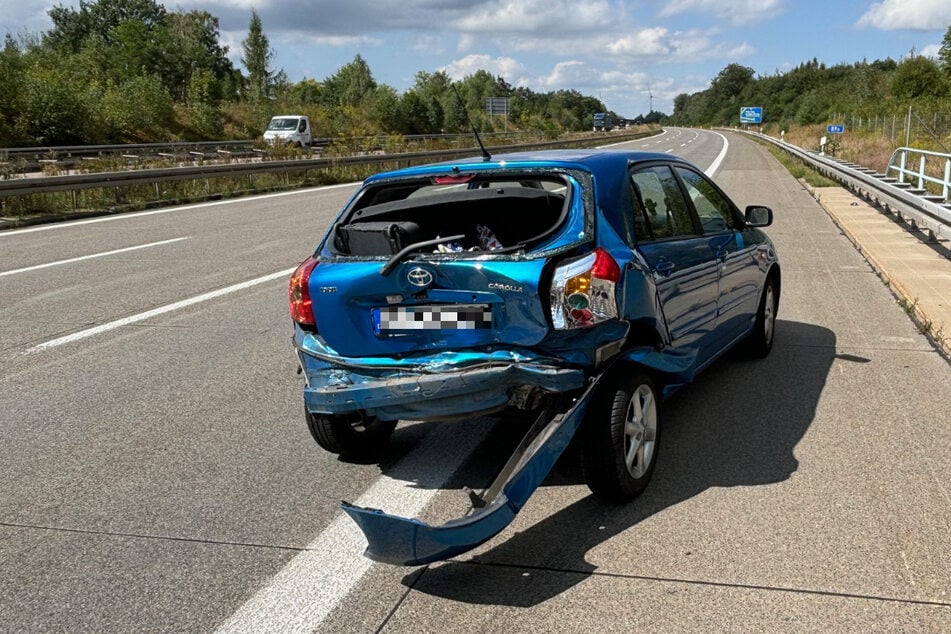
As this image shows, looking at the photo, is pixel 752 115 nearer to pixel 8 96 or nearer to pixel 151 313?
pixel 8 96

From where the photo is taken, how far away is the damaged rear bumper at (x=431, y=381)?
12.2ft

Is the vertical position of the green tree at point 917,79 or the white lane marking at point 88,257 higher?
the green tree at point 917,79

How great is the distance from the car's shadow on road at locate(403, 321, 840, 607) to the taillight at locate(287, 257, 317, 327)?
1381 mm

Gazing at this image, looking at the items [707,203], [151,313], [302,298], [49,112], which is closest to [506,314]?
[302,298]

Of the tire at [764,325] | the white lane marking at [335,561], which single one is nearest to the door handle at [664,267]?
the white lane marking at [335,561]

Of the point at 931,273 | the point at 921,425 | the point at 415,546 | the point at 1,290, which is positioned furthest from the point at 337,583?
the point at 931,273

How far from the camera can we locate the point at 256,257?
11.7 m

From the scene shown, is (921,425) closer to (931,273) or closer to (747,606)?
(747,606)

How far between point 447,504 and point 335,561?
68cm

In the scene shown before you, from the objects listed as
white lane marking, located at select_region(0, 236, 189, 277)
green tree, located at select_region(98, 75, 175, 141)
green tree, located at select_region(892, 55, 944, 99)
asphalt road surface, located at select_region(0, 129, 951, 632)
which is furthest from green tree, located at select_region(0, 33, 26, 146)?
green tree, located at select_region(892, 55, 944, 99)

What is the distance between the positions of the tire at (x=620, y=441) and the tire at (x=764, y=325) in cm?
254

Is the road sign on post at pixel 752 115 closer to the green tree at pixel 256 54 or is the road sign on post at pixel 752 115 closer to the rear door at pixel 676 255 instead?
the green tree at pixel 256 54

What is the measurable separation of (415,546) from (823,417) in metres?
2.98

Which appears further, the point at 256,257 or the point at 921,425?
the point at 256,257
